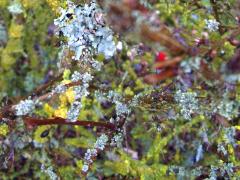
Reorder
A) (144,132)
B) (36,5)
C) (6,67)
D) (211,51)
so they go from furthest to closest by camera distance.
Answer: (6,67) < (144,132) < (36,5) < (211,51)

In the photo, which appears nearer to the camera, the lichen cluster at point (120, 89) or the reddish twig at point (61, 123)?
the lichen cluster at point (120, 89)

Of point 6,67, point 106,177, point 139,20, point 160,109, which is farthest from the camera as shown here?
point 6,67

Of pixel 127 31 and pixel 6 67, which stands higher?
pixel 6 67

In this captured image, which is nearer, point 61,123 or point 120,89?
point 61,123

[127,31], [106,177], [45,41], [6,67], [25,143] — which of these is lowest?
[106,177]

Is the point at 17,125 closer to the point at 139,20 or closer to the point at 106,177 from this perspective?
the point at 106,177

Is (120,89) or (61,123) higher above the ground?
(120,89)

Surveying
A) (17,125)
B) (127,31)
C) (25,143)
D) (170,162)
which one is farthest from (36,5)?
(127,31)

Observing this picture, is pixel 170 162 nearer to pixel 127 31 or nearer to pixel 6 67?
pixel 6 67

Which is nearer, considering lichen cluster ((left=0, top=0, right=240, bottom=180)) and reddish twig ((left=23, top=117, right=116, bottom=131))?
lichen cluster ((left=0, top=0, right=240, bottom=180))

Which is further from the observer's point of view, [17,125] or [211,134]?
[211,134]
